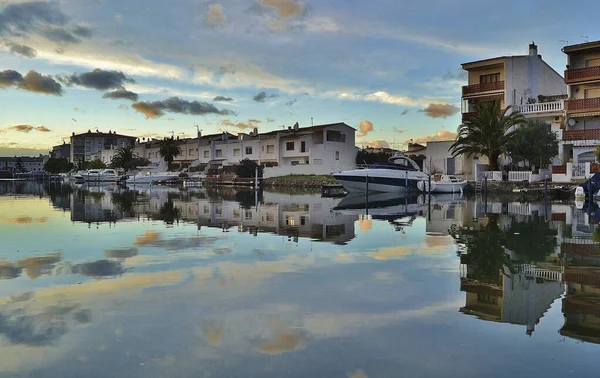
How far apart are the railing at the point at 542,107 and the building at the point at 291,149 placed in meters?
26.3

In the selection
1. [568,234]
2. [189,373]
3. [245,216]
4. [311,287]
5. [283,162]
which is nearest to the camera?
[189,373]

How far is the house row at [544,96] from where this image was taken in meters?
43.2

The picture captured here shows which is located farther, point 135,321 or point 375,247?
point 375,247

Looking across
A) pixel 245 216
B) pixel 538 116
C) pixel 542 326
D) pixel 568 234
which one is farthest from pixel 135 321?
pixel 538 116

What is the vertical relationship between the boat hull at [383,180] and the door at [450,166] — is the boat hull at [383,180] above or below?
below

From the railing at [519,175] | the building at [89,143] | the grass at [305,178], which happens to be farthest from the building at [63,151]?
the railing at [519,175]

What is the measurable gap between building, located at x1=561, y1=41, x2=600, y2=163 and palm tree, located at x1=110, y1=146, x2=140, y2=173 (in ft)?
258

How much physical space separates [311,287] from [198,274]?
8.00ft

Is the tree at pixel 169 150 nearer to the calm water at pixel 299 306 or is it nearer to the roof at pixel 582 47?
the roof at pixel 582 47

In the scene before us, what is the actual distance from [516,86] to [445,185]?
44.5 feet

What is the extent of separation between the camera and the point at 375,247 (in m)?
14.3

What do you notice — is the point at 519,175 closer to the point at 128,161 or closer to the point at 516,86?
the point at 516,86

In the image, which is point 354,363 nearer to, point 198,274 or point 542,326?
point 542,326

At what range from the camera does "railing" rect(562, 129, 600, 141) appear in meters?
42.2
